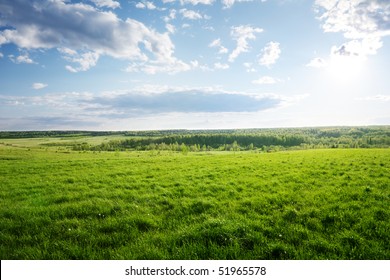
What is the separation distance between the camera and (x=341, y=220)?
7.51 meters

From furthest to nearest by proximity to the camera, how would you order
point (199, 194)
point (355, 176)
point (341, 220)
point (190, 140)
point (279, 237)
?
point (190, 140) < point (355, 176) < point (199, 194) < point (341, 220) < point (279, 237)

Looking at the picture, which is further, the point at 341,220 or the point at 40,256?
the point at 341,220

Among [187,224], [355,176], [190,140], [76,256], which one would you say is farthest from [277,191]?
[190,140]

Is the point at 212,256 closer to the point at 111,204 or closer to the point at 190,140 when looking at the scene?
the point at 111,204

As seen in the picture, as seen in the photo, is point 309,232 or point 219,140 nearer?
point 309,232

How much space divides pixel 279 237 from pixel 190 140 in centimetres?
16827

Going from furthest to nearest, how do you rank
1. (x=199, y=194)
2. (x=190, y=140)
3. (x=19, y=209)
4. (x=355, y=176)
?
1. (x=190, y=140)
2. (x=355, y=176)
3. (x=199, y=194)
4. (x=19, y=209)

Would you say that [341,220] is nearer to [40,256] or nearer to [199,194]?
[199,194]

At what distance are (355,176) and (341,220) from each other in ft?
30.0

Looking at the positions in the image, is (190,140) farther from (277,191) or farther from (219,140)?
(277,191)

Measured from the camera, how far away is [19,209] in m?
9.29
